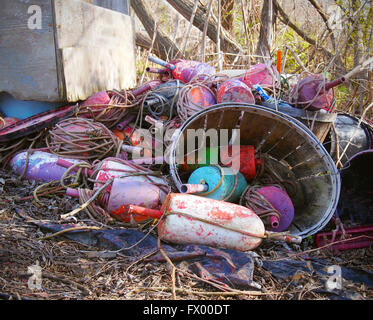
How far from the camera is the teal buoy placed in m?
3.18

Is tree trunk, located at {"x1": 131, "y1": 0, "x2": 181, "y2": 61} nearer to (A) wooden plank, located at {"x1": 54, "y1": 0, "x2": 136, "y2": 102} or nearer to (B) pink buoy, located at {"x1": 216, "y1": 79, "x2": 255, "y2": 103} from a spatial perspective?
(A) wooden plank, located at {"x1": 54, "y1": 0, "x2": 136, "y2": 102}

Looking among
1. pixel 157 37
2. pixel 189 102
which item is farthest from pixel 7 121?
pixel 157 37

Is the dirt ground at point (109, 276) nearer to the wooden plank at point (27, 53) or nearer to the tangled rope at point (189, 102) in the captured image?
the tangled rope at point (189, 102)

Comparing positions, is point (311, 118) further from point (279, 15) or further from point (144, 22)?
point (144, 22)

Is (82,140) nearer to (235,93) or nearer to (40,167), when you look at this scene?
(40,167)

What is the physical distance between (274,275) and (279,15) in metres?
5.58

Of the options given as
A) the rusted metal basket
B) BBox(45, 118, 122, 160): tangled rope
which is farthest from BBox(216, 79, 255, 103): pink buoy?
BBox(45, 118, 122, 160): tangled rope

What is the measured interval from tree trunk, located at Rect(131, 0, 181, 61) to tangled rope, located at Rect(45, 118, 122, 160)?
3267 millimetres

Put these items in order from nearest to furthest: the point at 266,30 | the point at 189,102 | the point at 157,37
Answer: the point at 189,102 < the point at 266,30 < the point at 157,37

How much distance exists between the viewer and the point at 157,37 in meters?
6.89

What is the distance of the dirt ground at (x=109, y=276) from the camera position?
2.21m

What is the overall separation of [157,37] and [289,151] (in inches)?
162

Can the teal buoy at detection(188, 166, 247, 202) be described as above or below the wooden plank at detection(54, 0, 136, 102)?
below

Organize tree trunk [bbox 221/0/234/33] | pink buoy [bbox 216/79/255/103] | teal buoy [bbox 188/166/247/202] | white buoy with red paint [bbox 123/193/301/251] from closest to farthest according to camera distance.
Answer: white buoy with red paint [bbox 123/193/301/251] < teal buoy [bbox 188/166/247/202] < pink buoy [bbox 216/79/255/103] < tree trunk [bbox 221/0/234/33]
